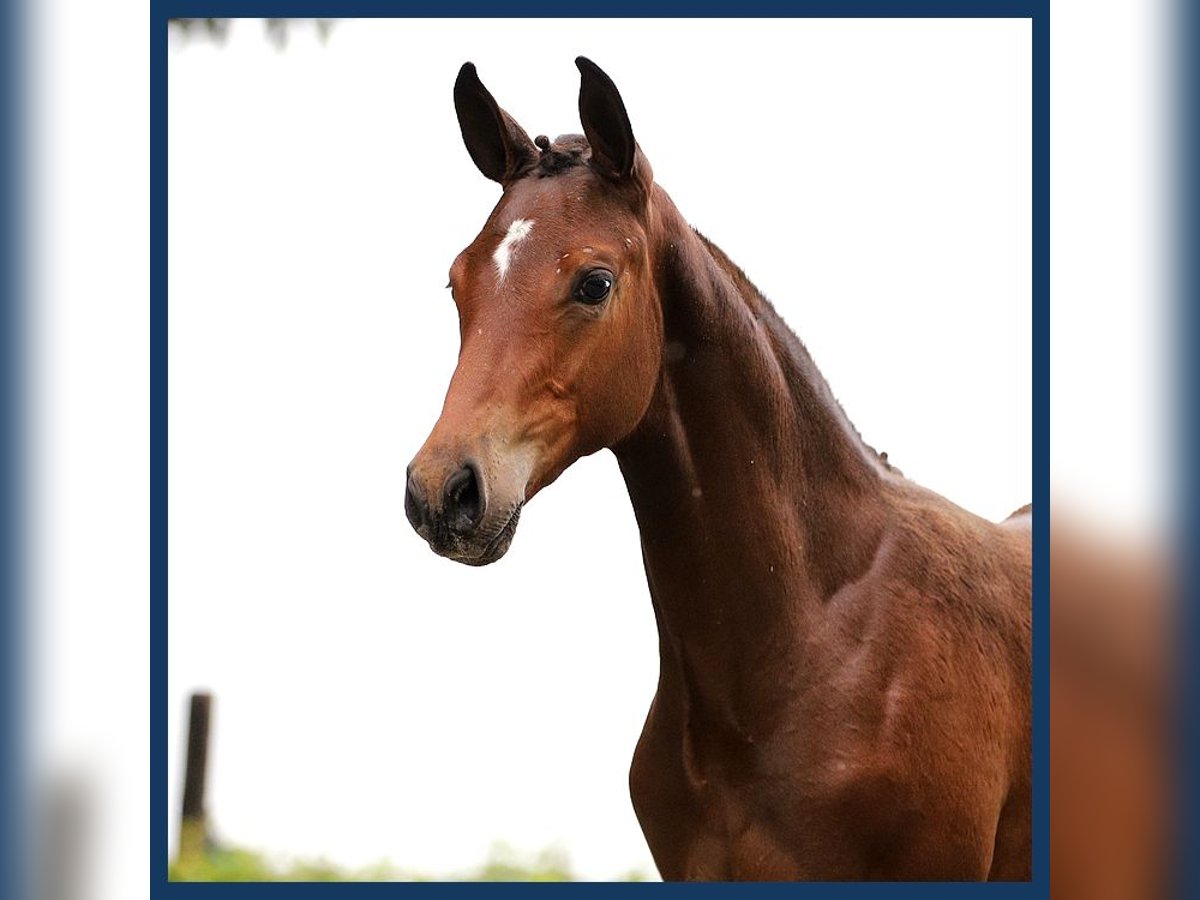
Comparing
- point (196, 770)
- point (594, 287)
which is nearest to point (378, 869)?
point (196, 770)

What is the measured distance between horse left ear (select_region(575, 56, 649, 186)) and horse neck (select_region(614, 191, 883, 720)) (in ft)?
0.36

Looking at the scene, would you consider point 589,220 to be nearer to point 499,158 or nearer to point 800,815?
point 499,158

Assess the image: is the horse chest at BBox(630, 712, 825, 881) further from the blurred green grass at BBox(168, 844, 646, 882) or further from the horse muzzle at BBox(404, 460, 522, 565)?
the horse muzzle at BBox(404, 460, 522, 565)

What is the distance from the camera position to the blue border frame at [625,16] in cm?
316

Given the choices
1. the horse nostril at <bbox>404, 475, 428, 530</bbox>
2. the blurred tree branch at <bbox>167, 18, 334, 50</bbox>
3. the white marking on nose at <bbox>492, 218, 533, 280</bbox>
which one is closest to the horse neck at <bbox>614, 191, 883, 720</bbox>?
the white marking on nose at <bbox>492, 218, 533, 280</bbox>

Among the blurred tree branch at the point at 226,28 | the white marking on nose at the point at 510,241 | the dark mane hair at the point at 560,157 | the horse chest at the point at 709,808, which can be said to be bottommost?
the horse chest at the point at 709,808

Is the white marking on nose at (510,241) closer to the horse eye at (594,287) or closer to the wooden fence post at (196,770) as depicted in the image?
the horse eye at (594,287)

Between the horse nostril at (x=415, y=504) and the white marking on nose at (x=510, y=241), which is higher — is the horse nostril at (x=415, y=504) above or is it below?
below

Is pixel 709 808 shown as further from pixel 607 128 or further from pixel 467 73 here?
pixel 467 73

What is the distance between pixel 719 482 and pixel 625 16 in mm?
943
